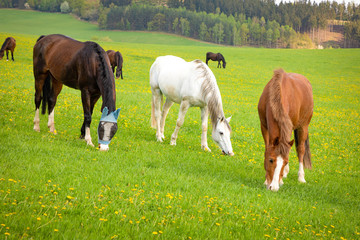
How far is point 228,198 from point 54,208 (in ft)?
8.98

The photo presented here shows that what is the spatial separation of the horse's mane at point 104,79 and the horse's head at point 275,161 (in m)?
3.41

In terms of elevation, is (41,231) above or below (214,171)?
above

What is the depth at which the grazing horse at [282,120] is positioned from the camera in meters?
5.81

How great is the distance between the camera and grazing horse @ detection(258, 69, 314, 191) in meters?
5.81

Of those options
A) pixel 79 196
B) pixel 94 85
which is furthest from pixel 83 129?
pixel 79 196

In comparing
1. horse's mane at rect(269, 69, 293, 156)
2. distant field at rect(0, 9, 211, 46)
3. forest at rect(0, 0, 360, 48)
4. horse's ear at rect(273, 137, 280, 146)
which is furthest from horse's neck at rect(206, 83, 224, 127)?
forest at rect(0, 0, 360, 48)

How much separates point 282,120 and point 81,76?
15.5 feet

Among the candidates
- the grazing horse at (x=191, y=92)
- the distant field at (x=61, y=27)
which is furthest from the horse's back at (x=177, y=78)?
the distant field at (x=61, y=27)

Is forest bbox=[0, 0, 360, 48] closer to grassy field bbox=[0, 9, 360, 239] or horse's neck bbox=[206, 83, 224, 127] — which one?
grassy field bbox=[0, 9, 360, 239]

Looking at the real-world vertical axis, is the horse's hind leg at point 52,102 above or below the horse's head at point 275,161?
above

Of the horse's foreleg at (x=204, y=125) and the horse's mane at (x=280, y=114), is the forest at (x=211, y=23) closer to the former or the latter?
the horse's foreleg at (x=204, y=125)

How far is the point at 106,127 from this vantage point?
6555mm

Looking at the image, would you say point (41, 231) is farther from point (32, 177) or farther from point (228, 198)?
point (228, 198)

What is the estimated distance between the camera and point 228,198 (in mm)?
5348
